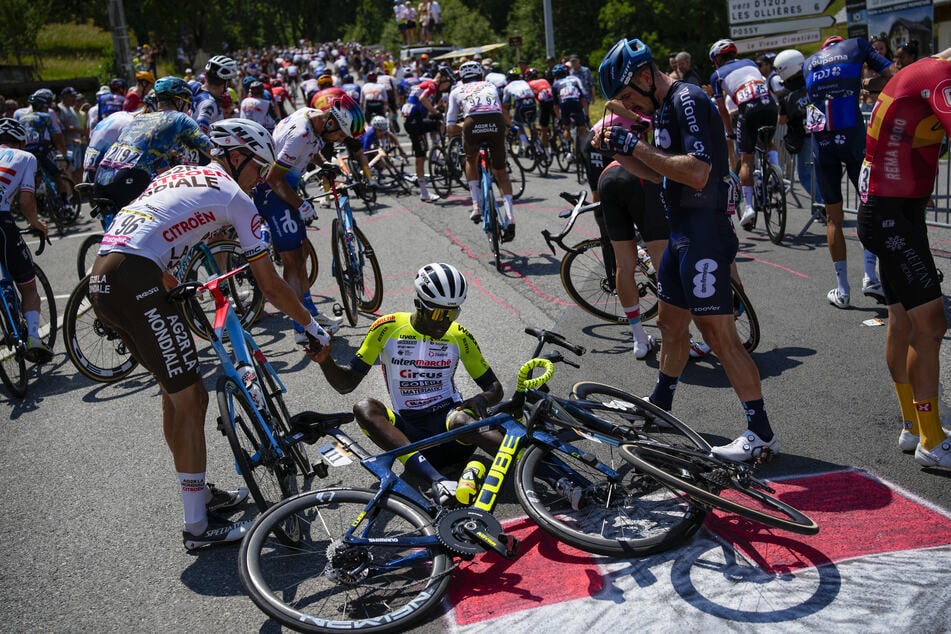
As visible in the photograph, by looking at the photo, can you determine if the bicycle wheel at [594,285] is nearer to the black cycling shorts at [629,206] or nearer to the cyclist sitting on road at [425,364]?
the black cycling shorts at [629,206]

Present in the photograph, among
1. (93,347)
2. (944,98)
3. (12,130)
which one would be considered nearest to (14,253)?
(93,347)

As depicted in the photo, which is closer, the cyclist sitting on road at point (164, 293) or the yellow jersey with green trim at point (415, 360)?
the cyclist sitting on road at point (164, 293)

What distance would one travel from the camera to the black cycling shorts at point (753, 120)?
9.99 meters

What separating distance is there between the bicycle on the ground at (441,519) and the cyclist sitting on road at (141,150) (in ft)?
14.5

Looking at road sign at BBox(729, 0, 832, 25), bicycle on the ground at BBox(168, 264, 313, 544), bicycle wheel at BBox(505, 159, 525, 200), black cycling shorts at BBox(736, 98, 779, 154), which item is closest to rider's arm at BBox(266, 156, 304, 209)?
bicycle on the ground at BBox(168, 264, 313, 544)

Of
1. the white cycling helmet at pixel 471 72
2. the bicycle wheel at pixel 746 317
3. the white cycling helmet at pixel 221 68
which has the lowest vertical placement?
the bicycle wheel at pixel 746 317

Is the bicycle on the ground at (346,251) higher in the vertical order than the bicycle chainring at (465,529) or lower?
higher

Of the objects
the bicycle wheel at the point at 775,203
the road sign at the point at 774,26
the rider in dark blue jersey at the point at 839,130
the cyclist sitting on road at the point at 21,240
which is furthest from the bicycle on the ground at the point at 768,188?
the road sign at the point at 774,26

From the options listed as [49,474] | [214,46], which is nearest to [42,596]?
[49,474]

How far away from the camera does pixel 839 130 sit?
7.42 meters

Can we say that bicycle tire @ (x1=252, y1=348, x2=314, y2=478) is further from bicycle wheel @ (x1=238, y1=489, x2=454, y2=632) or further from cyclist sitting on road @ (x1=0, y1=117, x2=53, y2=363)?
cyclist sitting on road @ (x1=0, y1=117, x2=53, y2=363)

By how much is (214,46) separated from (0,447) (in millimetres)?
80835

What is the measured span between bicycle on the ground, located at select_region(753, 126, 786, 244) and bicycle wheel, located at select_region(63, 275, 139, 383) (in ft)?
23.8

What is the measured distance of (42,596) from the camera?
4117mm
